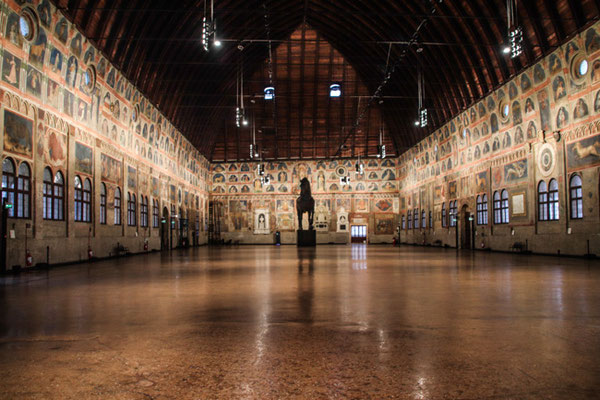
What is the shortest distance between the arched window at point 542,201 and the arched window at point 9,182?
25071 millimetres

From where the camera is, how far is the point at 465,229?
36625 millimetres

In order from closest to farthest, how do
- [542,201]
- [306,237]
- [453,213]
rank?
1. [542,201]
2. [453,213]
3. [306,237]

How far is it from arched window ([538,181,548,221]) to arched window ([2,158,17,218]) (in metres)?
25.1

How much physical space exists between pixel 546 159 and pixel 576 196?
10.6 ft

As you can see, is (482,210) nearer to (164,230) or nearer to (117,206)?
(164,230)

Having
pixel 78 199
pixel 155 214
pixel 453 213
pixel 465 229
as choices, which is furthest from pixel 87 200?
pixel 453 213

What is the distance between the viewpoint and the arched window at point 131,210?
28984mm

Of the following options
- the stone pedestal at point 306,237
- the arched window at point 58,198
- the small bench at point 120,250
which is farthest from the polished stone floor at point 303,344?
the stone pedestal at point 306,237

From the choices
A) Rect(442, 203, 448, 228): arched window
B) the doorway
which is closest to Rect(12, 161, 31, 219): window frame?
the doorway

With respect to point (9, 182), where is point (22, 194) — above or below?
below

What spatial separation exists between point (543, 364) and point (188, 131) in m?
43.4

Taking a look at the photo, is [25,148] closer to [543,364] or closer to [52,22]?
[52,22]

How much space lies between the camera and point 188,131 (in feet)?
148

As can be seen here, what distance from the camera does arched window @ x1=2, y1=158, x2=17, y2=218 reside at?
16.0m
